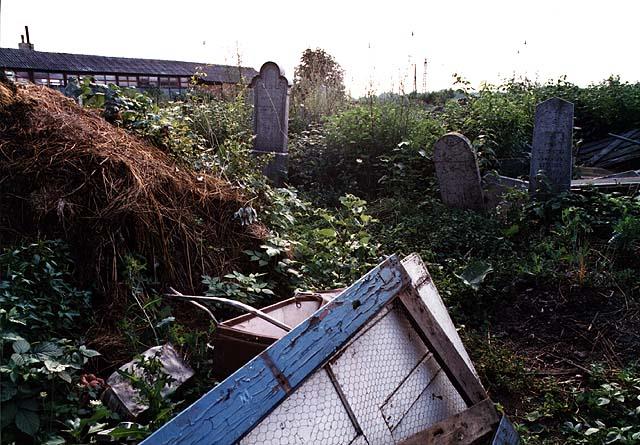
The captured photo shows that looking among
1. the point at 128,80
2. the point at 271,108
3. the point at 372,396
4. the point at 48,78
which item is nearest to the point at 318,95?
the point at 271,108

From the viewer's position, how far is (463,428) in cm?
218

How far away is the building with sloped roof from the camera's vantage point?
1817 cm

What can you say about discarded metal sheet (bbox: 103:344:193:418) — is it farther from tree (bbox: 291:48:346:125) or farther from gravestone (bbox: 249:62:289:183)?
tree (bbox: 291:48:346:125)

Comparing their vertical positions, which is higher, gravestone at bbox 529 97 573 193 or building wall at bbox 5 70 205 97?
building wall at bbox 5 70 205 97

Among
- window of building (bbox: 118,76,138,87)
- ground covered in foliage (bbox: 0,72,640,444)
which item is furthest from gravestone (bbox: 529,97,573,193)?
window of building (bbox: 118,76,138,87)

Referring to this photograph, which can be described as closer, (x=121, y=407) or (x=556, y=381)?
(x=121, y=407)

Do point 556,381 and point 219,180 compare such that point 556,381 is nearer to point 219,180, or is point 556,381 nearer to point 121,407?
point 121,407

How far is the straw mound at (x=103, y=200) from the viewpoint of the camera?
12.2ft

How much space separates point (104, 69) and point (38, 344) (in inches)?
786

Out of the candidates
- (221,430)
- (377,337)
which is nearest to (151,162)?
(377,337)

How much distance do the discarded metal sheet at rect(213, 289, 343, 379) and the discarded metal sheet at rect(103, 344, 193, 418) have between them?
194 mm

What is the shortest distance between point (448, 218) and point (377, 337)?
416 centimetres

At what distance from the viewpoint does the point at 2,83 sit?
14.5 feet

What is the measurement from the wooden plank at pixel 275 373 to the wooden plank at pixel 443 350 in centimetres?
14
